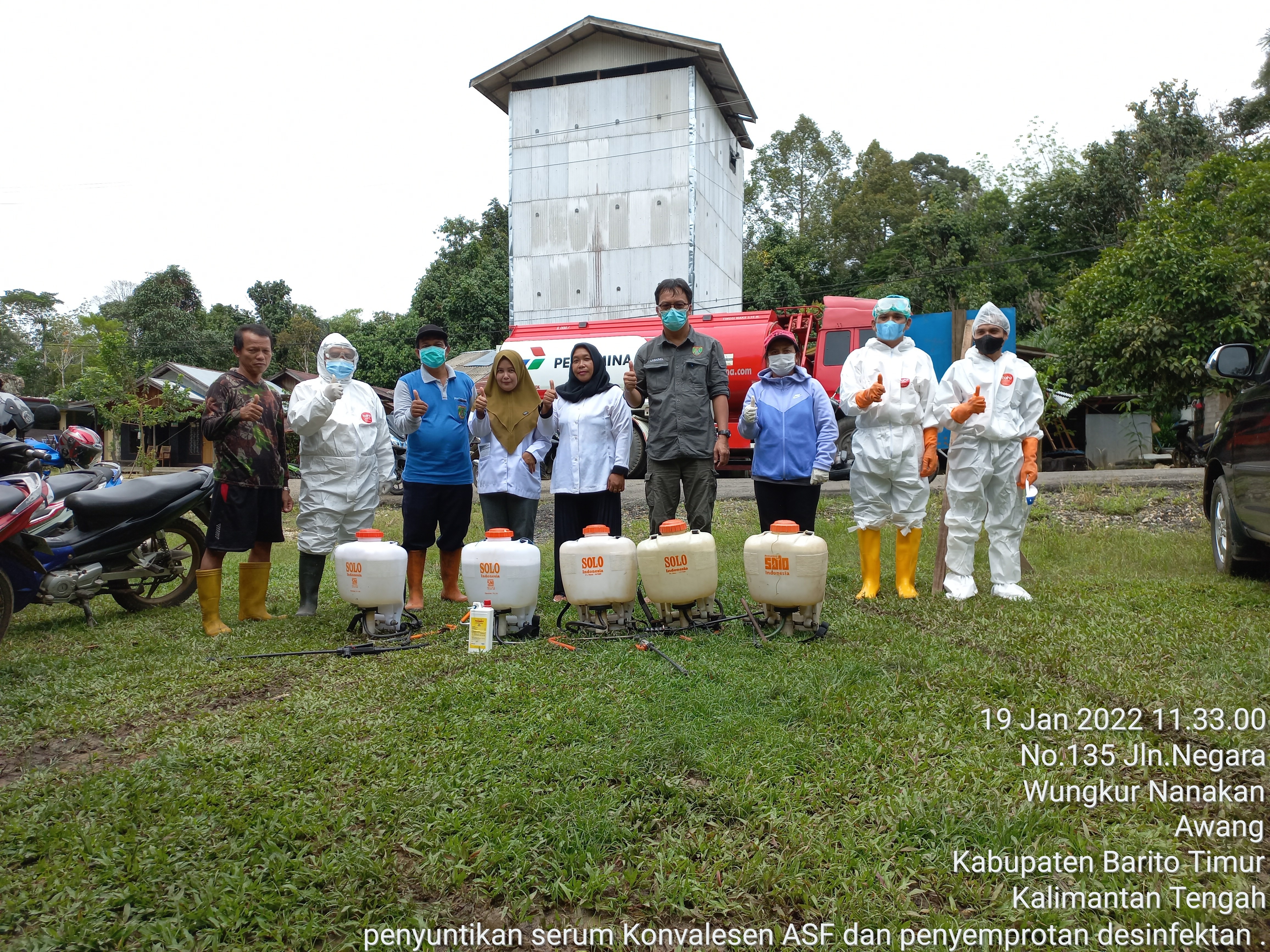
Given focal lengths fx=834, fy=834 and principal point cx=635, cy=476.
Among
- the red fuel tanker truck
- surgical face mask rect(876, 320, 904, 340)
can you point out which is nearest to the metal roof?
the red fuel tanker truck

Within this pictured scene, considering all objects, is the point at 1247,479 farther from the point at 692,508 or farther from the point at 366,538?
the point at 366,538

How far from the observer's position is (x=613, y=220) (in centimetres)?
2516

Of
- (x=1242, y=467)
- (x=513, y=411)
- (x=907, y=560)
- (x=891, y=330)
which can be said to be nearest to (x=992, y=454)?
(x=907, y=560)

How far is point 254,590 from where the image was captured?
552cm

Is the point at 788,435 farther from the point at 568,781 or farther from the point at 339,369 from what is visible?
the point at 568,781

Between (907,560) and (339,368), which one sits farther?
(907,560)

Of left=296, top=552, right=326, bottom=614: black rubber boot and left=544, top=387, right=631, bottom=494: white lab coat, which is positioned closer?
left=544, top=387, right=631, bottom=494: white lab coat

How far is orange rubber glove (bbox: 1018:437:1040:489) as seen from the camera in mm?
5633

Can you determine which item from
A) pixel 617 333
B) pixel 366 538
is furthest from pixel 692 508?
pixel 617 333

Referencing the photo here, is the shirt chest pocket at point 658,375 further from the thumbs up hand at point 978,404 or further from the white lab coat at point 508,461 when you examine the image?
the thumbs up hand at point 978,404

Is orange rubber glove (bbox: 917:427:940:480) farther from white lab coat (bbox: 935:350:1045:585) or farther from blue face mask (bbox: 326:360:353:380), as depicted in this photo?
blue face mask (bbox: 326:360:353:380)

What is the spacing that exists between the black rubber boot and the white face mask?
325cm

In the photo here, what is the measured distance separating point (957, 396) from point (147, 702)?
16.8 ft

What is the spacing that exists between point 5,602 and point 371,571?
206 centimetres
